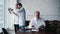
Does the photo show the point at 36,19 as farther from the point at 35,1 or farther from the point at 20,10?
the point at 35,1

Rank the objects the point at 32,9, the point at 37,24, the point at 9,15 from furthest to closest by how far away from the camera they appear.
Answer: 1. the point at 32,9
2. the point at 9,15
3. the point at 37,24

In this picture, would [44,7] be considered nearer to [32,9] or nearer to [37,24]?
[32,9]

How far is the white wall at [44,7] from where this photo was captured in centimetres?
765

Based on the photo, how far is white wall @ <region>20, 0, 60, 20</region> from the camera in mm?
7652

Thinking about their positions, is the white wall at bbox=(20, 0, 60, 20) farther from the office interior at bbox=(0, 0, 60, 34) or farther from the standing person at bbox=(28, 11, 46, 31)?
the standing person at bbox=(28, 11, 46, 31)

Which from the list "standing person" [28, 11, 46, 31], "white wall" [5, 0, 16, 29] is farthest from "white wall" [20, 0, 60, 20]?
"standing person" [28, 11, 46, 31]

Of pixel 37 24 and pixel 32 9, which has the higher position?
pixel 32 9

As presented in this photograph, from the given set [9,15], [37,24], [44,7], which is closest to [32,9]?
[44,7]

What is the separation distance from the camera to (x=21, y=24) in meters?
5.04

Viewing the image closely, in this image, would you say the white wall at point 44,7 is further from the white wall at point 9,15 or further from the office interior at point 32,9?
the white wall at point 9,15

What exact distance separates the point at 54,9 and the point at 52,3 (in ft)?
0.88

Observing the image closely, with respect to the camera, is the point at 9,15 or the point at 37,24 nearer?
the point at 37,24

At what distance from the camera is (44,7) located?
→ 770 cm

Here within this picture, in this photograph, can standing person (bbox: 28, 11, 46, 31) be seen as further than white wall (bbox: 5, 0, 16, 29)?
No
